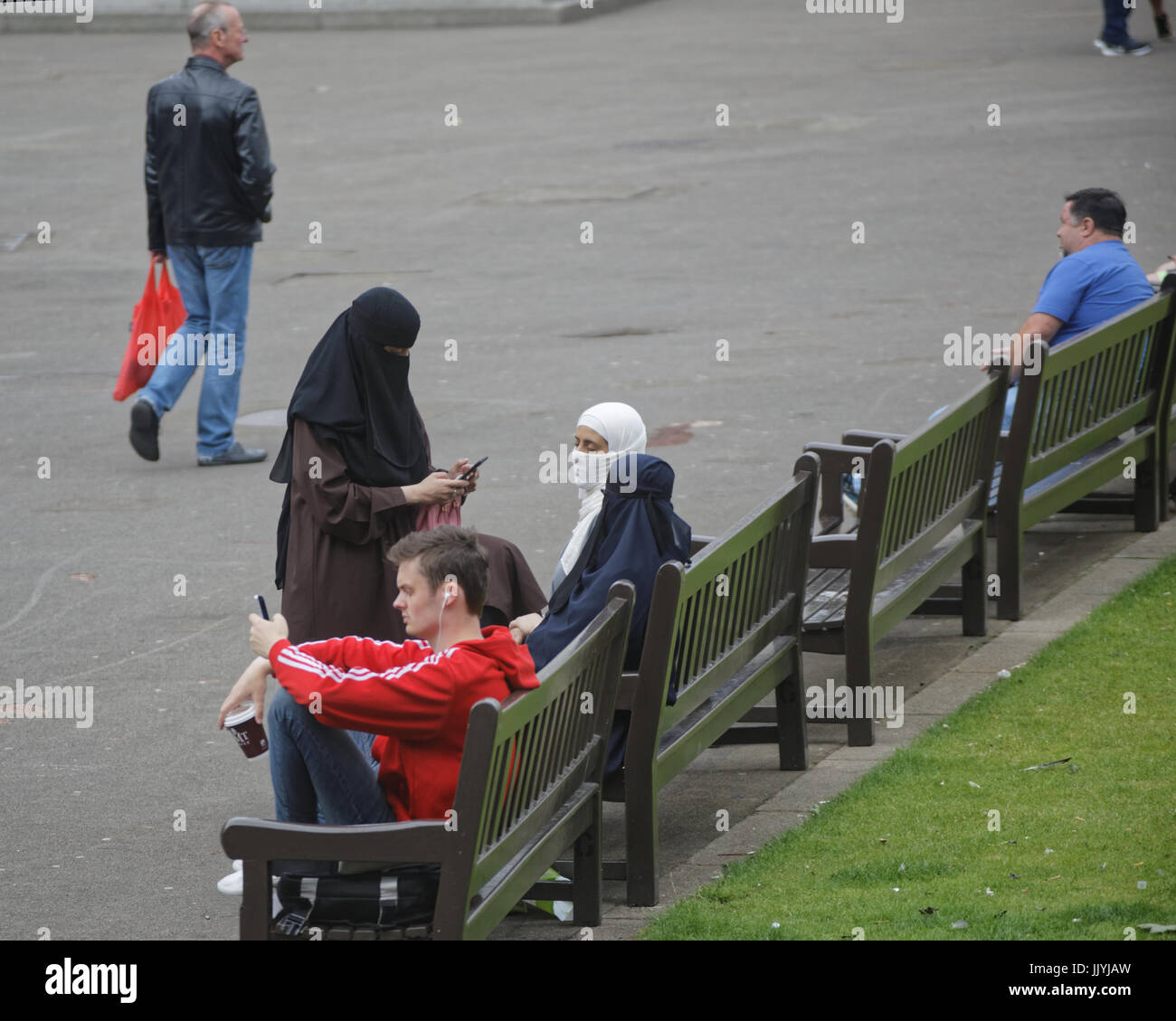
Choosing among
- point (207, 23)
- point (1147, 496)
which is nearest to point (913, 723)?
point (1147, 496)

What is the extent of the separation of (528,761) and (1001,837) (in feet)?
5.65

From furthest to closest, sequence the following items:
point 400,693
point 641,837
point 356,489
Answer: point 356,489 → point 641,837 → point 400,693

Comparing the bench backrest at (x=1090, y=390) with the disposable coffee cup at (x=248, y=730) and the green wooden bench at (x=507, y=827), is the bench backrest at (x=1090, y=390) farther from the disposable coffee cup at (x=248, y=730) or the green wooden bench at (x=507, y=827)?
the disposable coffee cup at (x=248, y=730)

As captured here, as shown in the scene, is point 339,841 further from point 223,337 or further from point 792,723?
point 223,337

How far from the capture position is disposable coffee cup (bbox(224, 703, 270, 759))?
548 centimetres

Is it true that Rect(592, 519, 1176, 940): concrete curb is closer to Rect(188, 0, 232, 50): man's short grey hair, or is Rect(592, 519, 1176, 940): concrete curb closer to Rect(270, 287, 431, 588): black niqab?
Rect(270, 287, 431, 588): black niqab

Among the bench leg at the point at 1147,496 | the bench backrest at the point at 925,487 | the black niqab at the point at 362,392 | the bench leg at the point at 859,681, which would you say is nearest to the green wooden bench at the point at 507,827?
the black niqab at the point at 362,392

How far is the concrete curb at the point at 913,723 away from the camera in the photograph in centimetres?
587

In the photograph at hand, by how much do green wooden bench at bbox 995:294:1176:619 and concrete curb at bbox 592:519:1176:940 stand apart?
26 centimetres

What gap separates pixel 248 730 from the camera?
18.1 ft

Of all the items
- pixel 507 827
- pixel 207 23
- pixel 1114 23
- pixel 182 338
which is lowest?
pixel 507 827

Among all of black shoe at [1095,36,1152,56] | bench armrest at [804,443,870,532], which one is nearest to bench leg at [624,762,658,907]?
bench armrest at [804,443,870,532]

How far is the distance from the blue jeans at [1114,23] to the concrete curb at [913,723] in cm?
1979

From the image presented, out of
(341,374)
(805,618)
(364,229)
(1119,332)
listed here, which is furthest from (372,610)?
(364,229)
